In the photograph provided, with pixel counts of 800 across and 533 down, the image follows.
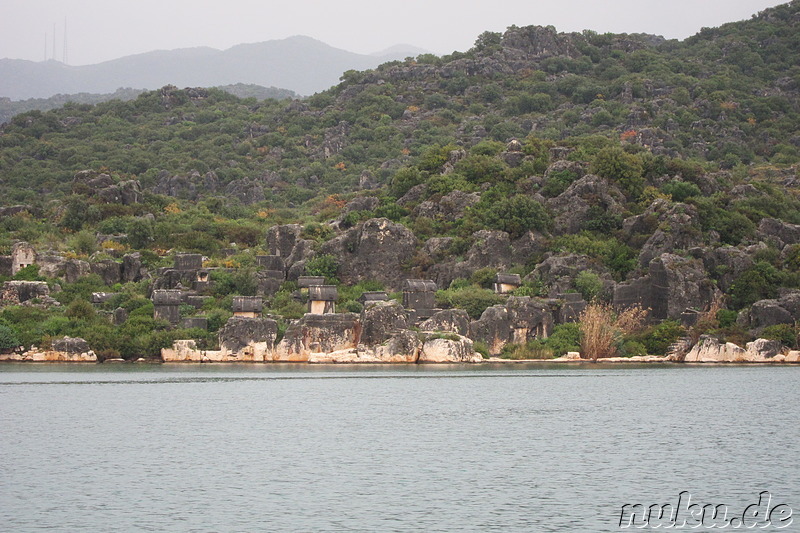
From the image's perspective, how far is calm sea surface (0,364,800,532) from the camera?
2231 cm

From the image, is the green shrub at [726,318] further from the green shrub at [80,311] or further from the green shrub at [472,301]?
the green shrub at [80,311]

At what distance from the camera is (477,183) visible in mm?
86375

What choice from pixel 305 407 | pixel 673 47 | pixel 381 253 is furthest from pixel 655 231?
pixel 673 47

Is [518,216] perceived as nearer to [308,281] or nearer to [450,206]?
[450,206]

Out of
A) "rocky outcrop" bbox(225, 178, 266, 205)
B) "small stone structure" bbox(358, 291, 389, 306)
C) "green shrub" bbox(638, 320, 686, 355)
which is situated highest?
"rocky outcrop" bbox(225, 178, 266, 205)

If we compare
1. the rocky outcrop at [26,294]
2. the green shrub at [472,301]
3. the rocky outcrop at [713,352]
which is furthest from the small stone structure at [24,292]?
the rocky outcrop at [713,352]

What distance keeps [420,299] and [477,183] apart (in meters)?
24.4

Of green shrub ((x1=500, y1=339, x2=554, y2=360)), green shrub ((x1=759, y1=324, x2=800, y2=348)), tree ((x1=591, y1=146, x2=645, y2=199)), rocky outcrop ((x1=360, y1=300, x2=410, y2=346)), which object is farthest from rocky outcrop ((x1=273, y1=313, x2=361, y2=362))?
tree ((x1=591, y1=146, x2=645, y2=199))

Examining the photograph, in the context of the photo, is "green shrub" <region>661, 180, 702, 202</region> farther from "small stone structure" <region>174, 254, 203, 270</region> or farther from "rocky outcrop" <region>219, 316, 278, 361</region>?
"small stone structure" <region>174, 254, 203, 270</region>

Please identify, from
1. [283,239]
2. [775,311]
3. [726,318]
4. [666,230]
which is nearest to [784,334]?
[775,311]

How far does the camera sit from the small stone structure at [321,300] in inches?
2613

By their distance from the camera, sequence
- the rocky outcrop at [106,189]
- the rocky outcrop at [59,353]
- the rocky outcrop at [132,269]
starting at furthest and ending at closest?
the rocky outcrop at [106,189] → the rocky outcrop at [132,269] → the rocky outcrop at [59,353]

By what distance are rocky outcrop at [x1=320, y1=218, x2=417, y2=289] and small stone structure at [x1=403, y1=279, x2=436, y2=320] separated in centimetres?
915

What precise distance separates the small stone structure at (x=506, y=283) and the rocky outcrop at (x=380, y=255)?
8.01 m
